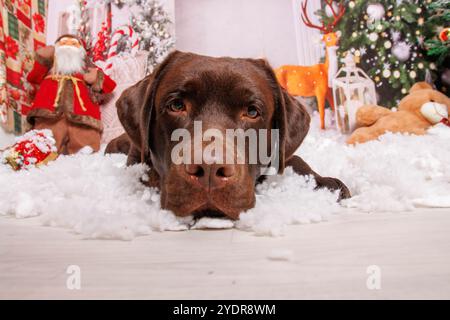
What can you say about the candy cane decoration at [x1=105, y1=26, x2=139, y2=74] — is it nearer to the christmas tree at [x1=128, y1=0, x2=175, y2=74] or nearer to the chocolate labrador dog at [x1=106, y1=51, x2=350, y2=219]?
the christmas tree at [x1=128, y1=0, x2=175, y2=74]

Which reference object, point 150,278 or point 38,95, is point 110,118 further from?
point 150,278

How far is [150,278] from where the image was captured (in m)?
0.94

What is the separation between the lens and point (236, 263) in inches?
41.4

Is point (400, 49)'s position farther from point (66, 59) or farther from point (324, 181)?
point (66, 59)

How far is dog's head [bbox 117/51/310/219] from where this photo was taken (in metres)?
1.39

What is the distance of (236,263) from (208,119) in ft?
2.58

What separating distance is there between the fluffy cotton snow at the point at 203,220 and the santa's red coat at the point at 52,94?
1.28m

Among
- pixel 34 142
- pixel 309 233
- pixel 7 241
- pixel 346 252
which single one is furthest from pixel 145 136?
→ pixel 34 142

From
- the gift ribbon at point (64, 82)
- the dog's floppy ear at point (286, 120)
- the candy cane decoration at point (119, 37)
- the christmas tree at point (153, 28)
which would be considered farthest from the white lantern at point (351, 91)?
the gift ribbon at point (64, 82)

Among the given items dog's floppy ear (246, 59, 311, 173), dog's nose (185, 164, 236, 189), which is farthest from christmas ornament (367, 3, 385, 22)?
dog's nose (185, 164, 236, 189)

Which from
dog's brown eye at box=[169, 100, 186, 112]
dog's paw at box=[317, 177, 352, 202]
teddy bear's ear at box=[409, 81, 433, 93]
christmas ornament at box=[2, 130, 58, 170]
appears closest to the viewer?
dog's brown eye at box=[169, 100, 186, 112]

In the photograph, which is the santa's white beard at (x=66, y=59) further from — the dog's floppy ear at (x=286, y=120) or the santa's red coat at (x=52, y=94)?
the dog's floppy ear at (x=286, y=120)

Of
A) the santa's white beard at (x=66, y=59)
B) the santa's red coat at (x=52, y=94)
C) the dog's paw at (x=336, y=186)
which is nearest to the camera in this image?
the dog's paw at (x=336, y=186)

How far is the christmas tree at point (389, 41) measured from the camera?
4.85 meters
